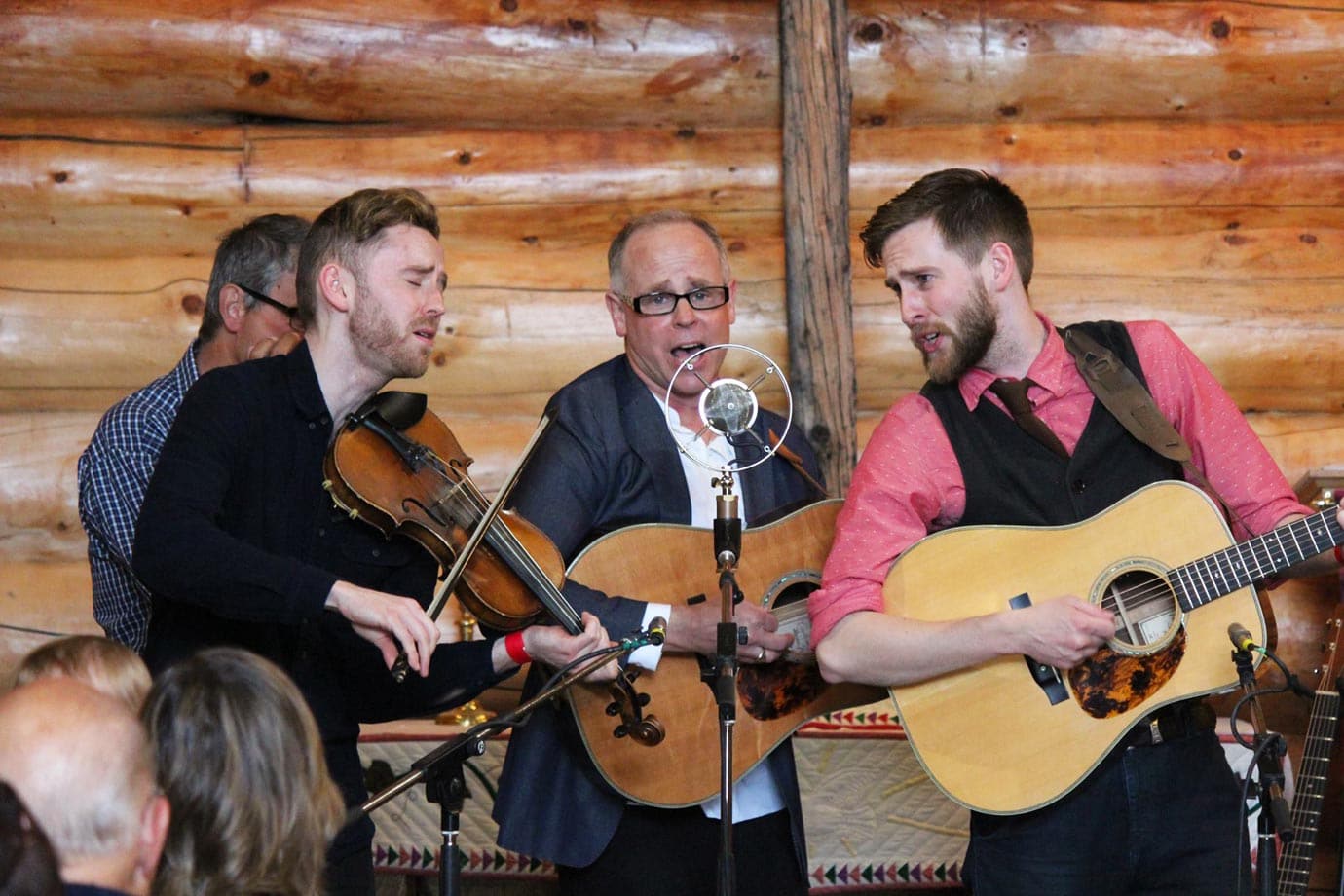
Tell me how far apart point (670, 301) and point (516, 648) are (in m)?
1.02

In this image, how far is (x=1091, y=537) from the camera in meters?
3.40

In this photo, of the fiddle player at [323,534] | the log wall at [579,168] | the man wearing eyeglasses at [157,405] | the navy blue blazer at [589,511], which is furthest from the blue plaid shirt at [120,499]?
the log wall at [579,168]

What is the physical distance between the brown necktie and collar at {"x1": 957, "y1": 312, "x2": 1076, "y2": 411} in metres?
0.03

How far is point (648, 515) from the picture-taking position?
12.4ft

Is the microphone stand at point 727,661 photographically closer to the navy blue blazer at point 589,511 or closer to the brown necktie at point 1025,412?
the navy blue blazer at point 589,511

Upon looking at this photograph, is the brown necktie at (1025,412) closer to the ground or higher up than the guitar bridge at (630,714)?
higher up

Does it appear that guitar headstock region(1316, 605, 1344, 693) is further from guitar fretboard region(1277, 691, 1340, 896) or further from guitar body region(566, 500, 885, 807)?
guitar body region(566, 500, 885, 807)

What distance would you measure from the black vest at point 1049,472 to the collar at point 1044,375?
0.10 metres

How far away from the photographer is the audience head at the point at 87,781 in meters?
1.93

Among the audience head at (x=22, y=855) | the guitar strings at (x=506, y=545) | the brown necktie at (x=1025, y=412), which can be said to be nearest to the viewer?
the audience head at (x=22, y=855)

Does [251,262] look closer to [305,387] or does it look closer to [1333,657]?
[305,387]

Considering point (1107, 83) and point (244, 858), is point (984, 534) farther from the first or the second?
point (1107, 83)

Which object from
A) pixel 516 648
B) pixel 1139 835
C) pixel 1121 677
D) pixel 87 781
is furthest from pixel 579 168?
pixel 87 781

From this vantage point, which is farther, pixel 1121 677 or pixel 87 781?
pixel 1121 677
